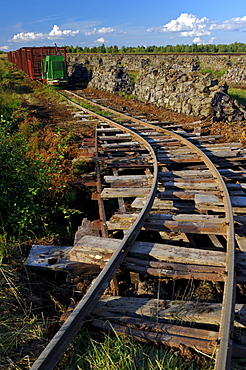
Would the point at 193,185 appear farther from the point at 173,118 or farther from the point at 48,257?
the point at 173,118

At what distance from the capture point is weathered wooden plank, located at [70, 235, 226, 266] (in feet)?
11.6

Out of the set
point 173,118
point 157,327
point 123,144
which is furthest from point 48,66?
point 157,327

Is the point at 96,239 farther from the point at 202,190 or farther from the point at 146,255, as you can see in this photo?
the point at 202,190

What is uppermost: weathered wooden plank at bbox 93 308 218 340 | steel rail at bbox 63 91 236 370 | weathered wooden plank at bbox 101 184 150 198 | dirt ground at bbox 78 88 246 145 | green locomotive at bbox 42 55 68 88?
green locomotive at bbox 42 55 68 88

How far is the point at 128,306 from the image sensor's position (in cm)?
299

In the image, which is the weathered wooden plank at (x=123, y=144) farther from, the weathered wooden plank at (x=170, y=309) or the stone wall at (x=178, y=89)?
the weathered wooden plank at (x=170, y=309)

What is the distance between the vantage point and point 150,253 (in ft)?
12.0

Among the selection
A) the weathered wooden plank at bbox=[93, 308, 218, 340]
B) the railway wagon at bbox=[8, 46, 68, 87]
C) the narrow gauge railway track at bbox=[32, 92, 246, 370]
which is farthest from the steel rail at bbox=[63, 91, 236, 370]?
the railway wagon at bbox=[8, 46, 68, 87]

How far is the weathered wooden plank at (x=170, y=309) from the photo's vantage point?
278 cm

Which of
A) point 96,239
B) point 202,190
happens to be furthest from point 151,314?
point 202,190

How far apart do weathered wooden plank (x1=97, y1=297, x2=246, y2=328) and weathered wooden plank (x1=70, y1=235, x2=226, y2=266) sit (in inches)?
24.0

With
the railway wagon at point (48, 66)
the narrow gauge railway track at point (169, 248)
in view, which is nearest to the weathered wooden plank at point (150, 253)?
the narrow gauge railway track at point (169, 248)

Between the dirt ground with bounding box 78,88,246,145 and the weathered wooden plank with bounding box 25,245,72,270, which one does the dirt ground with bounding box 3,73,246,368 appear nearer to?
the dirt ground with bounding box 78,88,246,145

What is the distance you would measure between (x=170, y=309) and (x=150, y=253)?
841 mm
